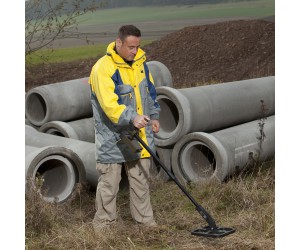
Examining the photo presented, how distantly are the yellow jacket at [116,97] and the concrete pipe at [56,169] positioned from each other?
1051mm

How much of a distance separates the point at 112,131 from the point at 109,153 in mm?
189

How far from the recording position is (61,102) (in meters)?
8.13

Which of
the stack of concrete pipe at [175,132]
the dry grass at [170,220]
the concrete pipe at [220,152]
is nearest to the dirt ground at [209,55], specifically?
the stack of concrete pipe at [175,132]

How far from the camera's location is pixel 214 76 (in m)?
18.0

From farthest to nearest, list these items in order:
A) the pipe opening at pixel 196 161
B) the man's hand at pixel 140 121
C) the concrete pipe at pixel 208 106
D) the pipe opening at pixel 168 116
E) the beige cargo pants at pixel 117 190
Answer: the pipe opening at pixel 168 116
the concrete pipe at pixel 208 106
the pipe opening at pixel 196 161
the beige cargo pants at pixel 117 190
the man's hand at pixel 140 121

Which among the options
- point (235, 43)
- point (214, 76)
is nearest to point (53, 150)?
point (214, 76)

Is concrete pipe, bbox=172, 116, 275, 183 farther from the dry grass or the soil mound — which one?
the soil mound

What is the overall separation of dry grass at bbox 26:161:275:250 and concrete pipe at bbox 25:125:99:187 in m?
0.19

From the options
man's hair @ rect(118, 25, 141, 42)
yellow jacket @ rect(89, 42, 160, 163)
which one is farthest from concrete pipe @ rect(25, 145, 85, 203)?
man's hair @ rect(118, 25, 141, 42)

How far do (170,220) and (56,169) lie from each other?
155 centimetres

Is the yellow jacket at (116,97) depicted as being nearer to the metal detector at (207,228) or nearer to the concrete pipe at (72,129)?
the metal detector at (207,228)

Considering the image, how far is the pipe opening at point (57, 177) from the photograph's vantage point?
625 centimetres

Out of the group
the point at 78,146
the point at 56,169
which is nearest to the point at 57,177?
the point at 56,169

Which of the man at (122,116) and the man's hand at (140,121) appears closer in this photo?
the man's hand at (140,121)
